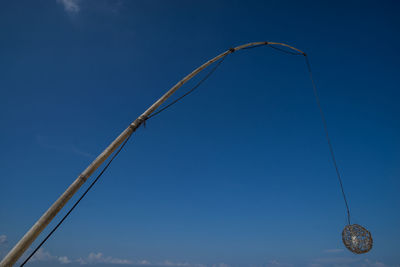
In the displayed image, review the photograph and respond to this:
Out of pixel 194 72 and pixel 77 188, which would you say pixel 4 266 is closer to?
pixel 77 188

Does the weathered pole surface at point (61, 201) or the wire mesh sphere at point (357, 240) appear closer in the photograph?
the weathered pole surface at point (61, 201)

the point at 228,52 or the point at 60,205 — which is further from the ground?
the point at 228,52

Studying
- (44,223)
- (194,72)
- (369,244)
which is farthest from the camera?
(369,244)

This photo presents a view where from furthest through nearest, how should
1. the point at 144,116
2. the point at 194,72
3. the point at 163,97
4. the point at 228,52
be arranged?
the point at 228,52, the point at 194,72, the point at 163,97, the point at 144,116

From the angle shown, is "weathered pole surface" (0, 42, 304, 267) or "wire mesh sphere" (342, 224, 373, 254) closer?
"weathered pole surface" (0, 42, 304, 267)

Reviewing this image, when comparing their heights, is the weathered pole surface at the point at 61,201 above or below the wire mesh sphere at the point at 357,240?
below

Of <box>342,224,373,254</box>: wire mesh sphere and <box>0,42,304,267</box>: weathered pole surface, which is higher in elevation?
<box>342,224,373,254</box>: wire mesh sphere

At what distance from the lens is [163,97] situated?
17.7 feet

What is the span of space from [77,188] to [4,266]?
1.26m

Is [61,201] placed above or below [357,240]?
below

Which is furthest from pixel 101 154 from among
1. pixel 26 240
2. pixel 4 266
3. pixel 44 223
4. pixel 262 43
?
pixel 262 43

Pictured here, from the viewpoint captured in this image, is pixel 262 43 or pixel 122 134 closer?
pixel 122 134

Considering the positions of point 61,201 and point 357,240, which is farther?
point 357,240

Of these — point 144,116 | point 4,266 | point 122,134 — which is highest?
point 144,116
